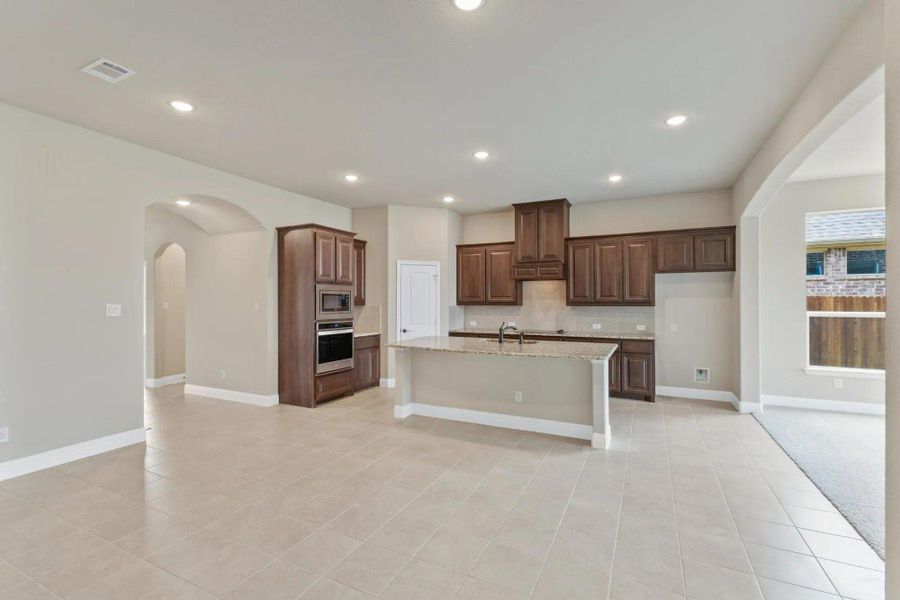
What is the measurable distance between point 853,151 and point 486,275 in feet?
15.2

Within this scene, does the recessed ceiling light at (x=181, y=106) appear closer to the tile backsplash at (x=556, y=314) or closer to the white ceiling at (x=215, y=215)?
the white ceiling at (x=215, y=215)

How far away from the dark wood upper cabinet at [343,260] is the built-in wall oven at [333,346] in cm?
62

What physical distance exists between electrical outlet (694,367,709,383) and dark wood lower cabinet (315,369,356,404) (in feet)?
16.1

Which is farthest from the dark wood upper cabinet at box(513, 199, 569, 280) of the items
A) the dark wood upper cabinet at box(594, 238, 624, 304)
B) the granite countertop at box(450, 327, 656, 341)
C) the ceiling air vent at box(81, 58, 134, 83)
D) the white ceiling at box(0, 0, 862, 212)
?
the ceiling air vent at box(81, 58, 134, 83)

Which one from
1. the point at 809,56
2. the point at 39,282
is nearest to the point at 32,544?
the point at 39,282

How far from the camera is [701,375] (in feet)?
19.8

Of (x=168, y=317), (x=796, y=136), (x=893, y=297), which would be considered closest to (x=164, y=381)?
(x=168, y=317)

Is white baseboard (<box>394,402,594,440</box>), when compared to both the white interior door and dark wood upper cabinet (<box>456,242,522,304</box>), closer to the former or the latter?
the white interior door

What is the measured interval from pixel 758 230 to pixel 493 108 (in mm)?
3883

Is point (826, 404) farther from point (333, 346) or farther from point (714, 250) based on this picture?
point (333, 346)

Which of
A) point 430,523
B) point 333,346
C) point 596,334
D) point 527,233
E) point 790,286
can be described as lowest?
point 430,523

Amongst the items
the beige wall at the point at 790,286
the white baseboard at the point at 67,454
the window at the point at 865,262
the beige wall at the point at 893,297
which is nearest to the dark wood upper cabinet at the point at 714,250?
the beige wall at the point at 790,286

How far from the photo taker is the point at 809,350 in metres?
5.50

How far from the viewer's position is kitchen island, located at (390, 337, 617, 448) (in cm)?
409
